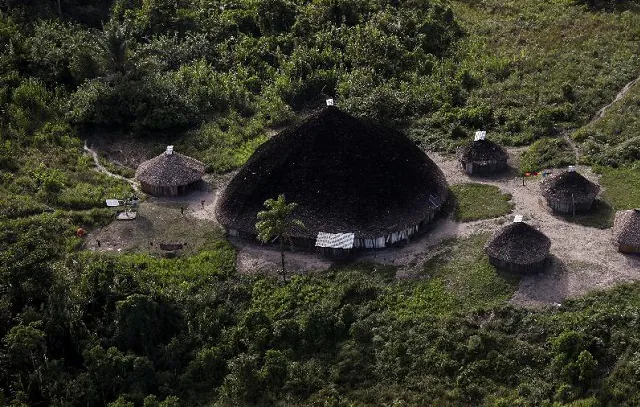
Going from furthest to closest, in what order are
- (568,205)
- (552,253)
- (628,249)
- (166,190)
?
(166,190) → (568,205) → (552,253) → (628,249)

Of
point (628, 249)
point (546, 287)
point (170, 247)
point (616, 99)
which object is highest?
point (616, 99)

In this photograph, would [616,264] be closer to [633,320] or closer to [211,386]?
[633,320]

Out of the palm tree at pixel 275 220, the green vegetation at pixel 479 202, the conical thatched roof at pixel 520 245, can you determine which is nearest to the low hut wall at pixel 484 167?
the green vegetation at pixel 479 202

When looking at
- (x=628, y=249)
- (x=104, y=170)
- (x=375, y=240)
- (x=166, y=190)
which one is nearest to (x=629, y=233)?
(x=628, y=249)

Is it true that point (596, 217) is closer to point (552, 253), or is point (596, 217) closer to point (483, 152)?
point (552, 253)

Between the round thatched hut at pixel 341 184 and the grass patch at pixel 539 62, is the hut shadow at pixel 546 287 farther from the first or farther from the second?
the grass patch at pixel 539 62

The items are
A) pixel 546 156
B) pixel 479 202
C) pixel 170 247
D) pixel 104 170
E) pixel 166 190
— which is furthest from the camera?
pixel 104 170

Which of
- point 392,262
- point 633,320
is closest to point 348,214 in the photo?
point 392,262

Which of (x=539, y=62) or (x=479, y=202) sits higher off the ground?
(x=539, y=62)
